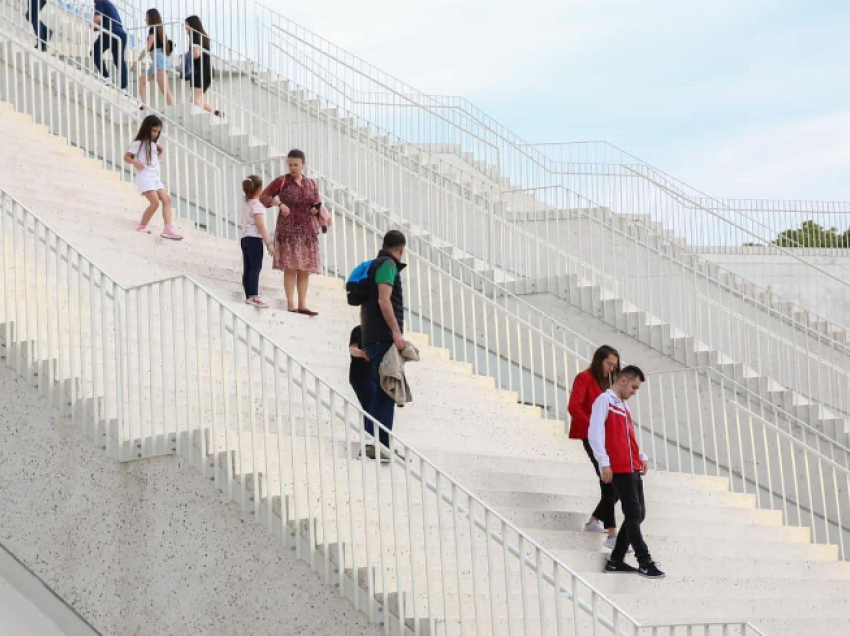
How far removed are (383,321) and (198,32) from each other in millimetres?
10513

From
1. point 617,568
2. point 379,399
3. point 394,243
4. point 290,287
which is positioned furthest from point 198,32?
point 617,568

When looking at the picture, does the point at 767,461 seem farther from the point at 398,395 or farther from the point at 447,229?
the point at 447,229

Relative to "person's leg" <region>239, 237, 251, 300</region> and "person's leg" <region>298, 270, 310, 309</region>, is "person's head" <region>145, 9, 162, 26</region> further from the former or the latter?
"person's leg" <region>298, 270, 310, 309</region>

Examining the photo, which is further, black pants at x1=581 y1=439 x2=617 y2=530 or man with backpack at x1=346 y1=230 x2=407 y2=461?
black pants at x1=581 y1=439 x2=617 y2=530

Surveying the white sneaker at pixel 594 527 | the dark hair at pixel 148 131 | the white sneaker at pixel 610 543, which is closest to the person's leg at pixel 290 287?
the dark hair at pixel 148 131

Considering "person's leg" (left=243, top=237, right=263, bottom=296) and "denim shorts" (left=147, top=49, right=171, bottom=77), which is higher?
"denim shorts" (left=147, top=49, right=171, bottom=77)

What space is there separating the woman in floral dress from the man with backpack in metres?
2.64

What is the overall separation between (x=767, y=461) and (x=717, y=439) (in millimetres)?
1352

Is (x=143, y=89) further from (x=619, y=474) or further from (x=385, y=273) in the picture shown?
(x=619, y=474)

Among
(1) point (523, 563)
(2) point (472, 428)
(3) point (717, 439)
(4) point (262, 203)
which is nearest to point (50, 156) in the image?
(4) point (262, 203)

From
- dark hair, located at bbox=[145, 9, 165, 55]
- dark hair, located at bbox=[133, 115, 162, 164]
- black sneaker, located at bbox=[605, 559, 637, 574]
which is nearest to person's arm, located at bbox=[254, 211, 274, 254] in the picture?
dark hair, located at bbox=[133, 115, 162, 164]

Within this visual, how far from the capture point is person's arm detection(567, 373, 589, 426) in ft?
36.8

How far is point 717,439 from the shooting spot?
590 inches

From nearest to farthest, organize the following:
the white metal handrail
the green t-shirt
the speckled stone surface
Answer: the speckled stone surface
the green t-shirt
the white metal handrail
